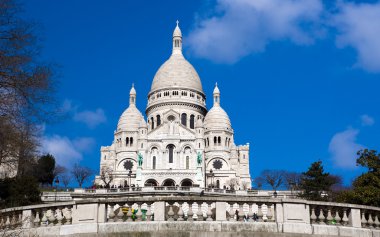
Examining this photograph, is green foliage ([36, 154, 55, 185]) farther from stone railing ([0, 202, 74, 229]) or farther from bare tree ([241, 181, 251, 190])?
stone railing ([0, 202, 74, 229])

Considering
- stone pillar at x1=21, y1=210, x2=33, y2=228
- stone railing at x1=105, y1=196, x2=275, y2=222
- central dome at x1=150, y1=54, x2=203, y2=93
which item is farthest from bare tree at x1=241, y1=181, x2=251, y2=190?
stone pillar at x1=21, y1=210, x2=33, y2=228

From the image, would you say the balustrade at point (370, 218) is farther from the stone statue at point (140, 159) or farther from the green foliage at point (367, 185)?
the stone statue at point (140, 159)

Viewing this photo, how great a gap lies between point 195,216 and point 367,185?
1713 centimetres

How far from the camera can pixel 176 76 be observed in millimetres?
103375

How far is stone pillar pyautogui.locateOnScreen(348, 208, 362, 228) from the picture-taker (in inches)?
477

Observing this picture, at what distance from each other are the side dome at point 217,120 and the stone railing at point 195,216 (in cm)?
8165

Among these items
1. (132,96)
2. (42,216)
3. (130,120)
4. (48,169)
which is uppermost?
(132,96)

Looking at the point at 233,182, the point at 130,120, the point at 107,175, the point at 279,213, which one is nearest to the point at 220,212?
the point at 279,213

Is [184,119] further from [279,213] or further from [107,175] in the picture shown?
[279,213]

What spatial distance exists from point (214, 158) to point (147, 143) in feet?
41.4

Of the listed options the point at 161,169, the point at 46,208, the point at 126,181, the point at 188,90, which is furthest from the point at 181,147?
the point at 46,208

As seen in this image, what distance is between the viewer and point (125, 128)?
314ft

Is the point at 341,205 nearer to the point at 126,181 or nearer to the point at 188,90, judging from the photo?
the point at 126,181

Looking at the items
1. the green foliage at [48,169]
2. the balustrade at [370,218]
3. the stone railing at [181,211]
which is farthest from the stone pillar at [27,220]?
the green foliage at [48,169]
